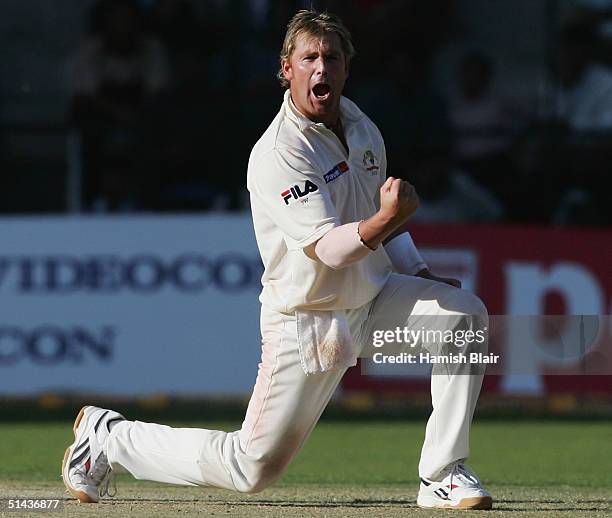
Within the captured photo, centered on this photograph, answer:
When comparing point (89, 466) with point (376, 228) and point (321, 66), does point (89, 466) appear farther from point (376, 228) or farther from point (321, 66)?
point (321, 66)

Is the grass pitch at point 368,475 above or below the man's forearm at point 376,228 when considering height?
below

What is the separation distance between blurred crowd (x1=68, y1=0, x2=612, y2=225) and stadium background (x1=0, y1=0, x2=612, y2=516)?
19 mm

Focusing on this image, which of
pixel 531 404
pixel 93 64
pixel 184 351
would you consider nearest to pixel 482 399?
pixel 531 404

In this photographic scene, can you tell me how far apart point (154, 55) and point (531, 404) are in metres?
4.49

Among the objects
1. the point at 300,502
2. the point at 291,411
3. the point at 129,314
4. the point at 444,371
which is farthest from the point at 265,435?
the point at 129,314

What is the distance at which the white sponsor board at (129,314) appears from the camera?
1209cm

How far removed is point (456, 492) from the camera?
6.33m

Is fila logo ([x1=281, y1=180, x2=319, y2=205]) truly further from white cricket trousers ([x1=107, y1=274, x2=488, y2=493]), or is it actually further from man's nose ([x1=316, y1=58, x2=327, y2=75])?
white cricket trousers ([x1=107, y1=274, x2=488, y2=493])

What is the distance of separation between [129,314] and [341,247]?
253 inches

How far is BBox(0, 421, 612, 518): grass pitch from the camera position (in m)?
6.46

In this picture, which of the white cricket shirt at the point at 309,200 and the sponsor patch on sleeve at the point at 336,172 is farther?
the sponsor patch on sleeve at the point at 336,172

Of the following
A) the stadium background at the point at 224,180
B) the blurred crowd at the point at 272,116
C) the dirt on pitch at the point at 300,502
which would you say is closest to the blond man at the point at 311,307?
the dirt on pitch at the point at 300,502

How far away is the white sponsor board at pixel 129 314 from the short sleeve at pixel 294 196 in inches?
233

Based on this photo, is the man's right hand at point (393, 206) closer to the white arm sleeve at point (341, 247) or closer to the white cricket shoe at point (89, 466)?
the white arm sleeve at point (341, 247)
